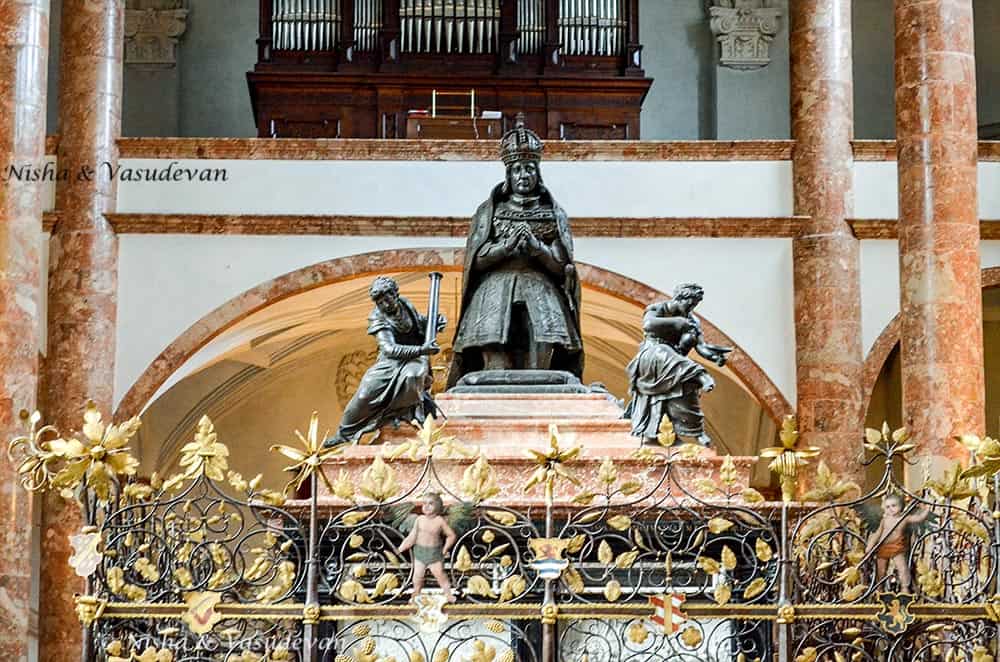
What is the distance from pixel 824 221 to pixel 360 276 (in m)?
3.90

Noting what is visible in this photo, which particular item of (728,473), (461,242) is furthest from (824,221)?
(728,473)

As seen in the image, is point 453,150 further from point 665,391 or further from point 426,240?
point 665,391

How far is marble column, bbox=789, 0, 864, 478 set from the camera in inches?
628

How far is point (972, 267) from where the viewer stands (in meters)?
14.3

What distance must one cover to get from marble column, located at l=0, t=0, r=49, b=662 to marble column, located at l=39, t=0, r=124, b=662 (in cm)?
179

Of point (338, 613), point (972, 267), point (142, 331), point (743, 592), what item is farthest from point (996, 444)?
point (142, 331)

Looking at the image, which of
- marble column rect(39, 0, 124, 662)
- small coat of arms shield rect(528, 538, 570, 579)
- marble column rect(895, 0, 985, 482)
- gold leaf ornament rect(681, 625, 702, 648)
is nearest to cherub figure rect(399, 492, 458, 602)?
small coat of arms shield rect(528, 538, 570, 579)

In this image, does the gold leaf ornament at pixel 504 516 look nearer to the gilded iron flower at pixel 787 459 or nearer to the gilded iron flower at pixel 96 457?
the gilded iron flower at pixel 787 459

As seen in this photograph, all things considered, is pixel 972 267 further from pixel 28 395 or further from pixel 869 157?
pixel 28 395

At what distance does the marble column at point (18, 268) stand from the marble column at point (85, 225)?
1.79m

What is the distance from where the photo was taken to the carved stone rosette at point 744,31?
21250mm

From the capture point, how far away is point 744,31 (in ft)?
69.9

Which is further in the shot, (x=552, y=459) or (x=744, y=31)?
(x=744, y=31)

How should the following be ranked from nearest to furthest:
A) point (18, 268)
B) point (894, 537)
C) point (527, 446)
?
point (894, 537) < point (527, 446) < point (18, 268)
